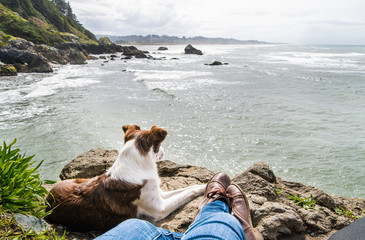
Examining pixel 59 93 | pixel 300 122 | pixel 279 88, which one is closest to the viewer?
pixel 300 122

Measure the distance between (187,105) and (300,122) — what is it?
551cm

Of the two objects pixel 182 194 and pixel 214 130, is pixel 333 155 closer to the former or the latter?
pixel 214 130

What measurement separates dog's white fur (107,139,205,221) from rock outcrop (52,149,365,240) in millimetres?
148

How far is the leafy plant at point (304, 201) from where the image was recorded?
3382 mm

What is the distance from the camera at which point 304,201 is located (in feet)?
11.5

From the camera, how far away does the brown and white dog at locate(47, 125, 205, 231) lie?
A: 2.78 m

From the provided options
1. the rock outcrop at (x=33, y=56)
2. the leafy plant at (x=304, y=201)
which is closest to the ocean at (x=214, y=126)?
the leafy plant at (x=304, y=201)

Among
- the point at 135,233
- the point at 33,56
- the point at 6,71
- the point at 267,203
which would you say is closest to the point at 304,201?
the point at 267,203

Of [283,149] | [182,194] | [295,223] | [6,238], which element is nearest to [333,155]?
[283,149]

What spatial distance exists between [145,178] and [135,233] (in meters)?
1.32

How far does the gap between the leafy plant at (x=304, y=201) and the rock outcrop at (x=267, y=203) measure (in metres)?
0.04

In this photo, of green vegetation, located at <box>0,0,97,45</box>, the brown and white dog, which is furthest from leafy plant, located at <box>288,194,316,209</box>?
green vegetation, located at <box>0,0,97,45</box>

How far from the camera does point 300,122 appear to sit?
980cm

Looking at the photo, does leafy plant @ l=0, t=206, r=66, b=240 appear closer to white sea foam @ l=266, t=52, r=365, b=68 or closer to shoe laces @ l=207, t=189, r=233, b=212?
shoe laces @ l=207, t=189, r=233, b=212
